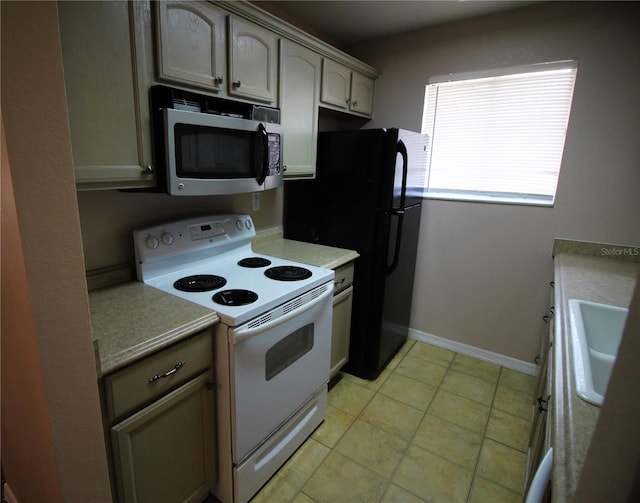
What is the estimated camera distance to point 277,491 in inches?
63.6

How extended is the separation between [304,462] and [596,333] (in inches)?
56.0

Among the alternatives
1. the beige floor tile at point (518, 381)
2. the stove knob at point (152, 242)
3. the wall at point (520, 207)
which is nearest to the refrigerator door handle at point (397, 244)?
the wall at point (520, 207)

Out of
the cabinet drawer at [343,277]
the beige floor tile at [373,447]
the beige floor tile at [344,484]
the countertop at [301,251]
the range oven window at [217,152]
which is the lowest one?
the beige floor tile at [344,484]

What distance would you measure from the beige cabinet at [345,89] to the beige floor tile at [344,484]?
2055 millimetres

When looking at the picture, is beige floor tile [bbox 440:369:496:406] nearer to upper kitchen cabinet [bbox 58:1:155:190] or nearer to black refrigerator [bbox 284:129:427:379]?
black refrigerator [bbox 284:129:427:379]

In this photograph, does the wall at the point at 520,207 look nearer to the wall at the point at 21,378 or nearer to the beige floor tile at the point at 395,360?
the beige floor tile at the point at 395,360

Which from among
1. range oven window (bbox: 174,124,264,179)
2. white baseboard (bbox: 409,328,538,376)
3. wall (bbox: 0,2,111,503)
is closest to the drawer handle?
wall (bbox: 0,2,111,503)

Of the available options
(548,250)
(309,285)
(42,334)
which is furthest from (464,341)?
(42,334)

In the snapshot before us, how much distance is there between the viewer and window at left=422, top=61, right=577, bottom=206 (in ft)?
7.31

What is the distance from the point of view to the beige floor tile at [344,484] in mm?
1597

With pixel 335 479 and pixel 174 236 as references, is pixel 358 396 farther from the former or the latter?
pixel 174 236

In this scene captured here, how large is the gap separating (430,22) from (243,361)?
2464 millimetres

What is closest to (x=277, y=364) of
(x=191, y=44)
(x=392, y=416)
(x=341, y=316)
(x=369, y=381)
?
(x=341, y=316)

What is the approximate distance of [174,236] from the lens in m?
1.73
